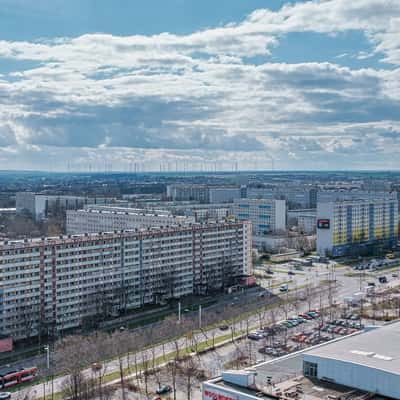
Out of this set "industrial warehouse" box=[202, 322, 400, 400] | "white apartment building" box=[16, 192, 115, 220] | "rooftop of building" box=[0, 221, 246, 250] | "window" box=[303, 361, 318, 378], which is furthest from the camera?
"white apartment building" box=[16, 192, 115, 220]

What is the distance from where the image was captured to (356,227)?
60.7m

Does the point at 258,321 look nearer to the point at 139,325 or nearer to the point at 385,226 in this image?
the point at 139,325

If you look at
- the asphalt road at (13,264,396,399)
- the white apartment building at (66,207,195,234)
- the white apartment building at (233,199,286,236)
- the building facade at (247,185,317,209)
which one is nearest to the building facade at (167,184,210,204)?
the building facade at (247,185,317,209)

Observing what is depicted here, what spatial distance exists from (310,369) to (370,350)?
2.28m

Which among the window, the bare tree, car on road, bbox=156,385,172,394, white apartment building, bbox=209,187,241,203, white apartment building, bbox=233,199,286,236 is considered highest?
white apartment building, bbox=209,187,241,203

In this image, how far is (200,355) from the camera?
1091 inches

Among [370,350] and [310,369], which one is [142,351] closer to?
[310,369]

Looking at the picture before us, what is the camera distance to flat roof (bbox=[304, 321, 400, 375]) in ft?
58.0

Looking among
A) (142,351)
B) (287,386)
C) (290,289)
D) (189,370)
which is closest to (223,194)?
(290,289)

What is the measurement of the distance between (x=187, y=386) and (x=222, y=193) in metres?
99.7

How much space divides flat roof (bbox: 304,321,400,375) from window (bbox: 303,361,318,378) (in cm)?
30

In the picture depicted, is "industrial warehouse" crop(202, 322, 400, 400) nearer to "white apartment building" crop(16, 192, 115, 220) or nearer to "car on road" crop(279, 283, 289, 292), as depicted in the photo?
"car on road" crop(279, 283, 289, 292)

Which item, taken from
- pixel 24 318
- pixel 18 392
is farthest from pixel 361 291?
pixel 18 392

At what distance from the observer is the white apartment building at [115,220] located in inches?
2033
